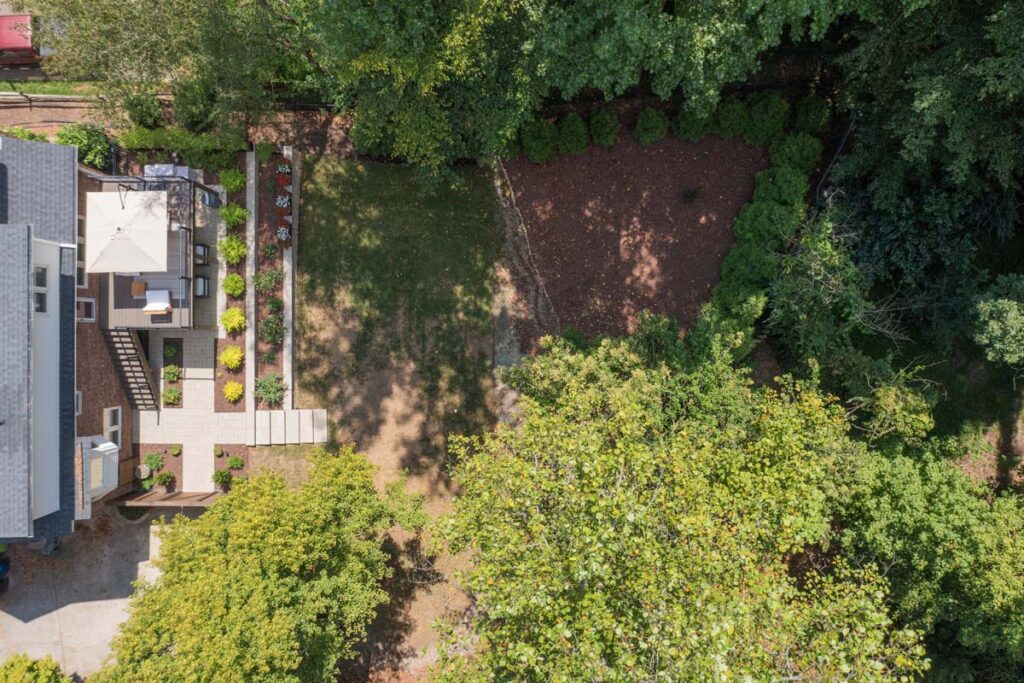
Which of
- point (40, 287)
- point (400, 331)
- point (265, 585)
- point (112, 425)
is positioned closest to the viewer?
point (265, 585)

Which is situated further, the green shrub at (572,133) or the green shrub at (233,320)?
the green shrub at (233,320)

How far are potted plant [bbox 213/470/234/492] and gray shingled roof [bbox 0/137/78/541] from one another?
4.59m

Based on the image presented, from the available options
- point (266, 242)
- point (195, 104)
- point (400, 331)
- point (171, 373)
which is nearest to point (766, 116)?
point (400, 331)

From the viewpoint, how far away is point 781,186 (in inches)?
859

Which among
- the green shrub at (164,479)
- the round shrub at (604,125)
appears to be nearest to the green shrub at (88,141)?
the green shrub at (164,479)

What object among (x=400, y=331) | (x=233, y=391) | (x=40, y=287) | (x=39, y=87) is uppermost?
(x=39, y=87)

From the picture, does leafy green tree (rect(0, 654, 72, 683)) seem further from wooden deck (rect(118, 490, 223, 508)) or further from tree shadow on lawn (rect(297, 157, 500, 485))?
tree shadow on lawn (rect(297, 157, 500, 485))

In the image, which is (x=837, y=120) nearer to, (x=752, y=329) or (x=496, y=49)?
(x=752, y=329)

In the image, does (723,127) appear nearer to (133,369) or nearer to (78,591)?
(133,369)

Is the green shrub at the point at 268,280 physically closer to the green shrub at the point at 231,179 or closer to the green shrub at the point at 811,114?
the green shrub at the point at 231,179

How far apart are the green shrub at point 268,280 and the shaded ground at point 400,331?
894 millimetres

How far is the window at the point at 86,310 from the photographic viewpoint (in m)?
21.5

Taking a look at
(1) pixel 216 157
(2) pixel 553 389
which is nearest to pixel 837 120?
(2) pixel 553 389

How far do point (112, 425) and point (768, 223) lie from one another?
26886 millimetres
